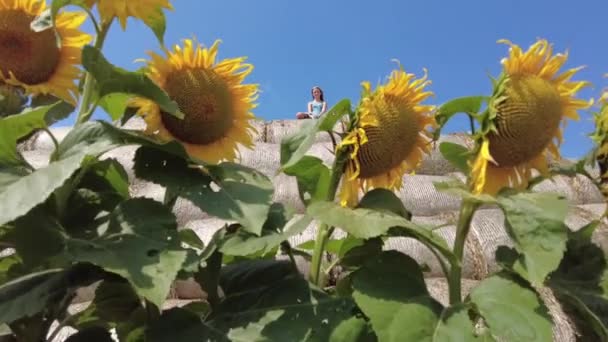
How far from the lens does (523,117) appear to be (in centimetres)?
69

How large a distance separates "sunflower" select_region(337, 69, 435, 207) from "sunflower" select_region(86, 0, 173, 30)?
245 mm

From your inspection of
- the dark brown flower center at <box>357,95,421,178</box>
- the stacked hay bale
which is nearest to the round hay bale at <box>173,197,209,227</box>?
the stacked hay bale

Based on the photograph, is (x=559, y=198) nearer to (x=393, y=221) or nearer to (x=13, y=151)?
(x=393, y=221)

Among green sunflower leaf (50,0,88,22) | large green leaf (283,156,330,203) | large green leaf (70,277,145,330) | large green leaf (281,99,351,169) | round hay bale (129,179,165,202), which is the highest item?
green sunflower leaf (50,0,88,22)

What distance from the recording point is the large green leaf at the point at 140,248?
55cm

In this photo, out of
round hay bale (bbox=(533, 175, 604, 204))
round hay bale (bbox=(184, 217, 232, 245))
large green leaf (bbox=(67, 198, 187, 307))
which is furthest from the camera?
round hay bale (bbox=(533, 175, 604, 204))

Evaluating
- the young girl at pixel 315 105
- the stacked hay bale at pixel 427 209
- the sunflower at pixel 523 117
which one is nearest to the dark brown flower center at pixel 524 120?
the sunflower at pixel 523 117

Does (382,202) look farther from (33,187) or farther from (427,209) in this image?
(427,209)

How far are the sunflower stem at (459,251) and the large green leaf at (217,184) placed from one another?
0.70 feet

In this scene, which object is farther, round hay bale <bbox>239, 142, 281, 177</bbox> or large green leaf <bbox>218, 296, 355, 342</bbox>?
round hay bale <bbox>239, 142, 281, 177</bbox>

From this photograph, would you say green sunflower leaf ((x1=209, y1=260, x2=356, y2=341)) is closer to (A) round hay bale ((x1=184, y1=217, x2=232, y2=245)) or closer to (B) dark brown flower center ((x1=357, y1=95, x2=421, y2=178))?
(B) dark brown flower center ((x1=357, y1=95, x2=421, y2=178))

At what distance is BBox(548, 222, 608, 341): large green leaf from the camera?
0.71 meters

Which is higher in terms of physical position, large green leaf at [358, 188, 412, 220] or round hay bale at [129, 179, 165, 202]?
large green leaf at [358, 188, 412, 220]

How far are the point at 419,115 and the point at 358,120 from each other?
0.08 metres
